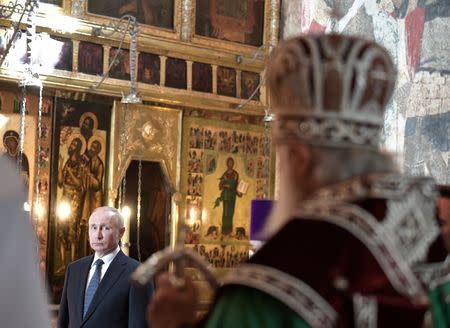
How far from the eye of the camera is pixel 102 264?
7.21 metres

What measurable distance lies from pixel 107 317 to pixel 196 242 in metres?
11.2

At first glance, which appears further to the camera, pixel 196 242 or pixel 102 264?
pixel 196 242

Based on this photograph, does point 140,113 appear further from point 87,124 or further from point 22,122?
point 22,122

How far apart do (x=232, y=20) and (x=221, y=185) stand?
367cm

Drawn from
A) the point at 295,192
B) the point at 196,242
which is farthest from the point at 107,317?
the point at 196,242

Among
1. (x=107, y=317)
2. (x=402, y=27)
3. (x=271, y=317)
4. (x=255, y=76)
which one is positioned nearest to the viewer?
(x=271, y=317)

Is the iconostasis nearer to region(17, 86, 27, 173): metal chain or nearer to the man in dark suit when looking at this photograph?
region(17, 86, 27, 173): metal chain

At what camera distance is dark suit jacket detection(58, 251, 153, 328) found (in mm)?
6754

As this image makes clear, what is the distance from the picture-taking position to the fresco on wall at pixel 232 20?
18531mm

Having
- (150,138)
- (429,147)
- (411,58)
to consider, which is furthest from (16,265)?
(150,138)

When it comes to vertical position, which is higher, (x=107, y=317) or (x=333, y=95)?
(x=333, y=95)

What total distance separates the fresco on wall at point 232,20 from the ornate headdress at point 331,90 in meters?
15.9

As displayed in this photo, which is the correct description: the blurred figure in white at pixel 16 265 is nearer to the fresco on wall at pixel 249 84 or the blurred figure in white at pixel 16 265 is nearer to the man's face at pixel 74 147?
the man's face at pixel 74 147

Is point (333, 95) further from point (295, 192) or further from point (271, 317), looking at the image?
point (271, 317)
